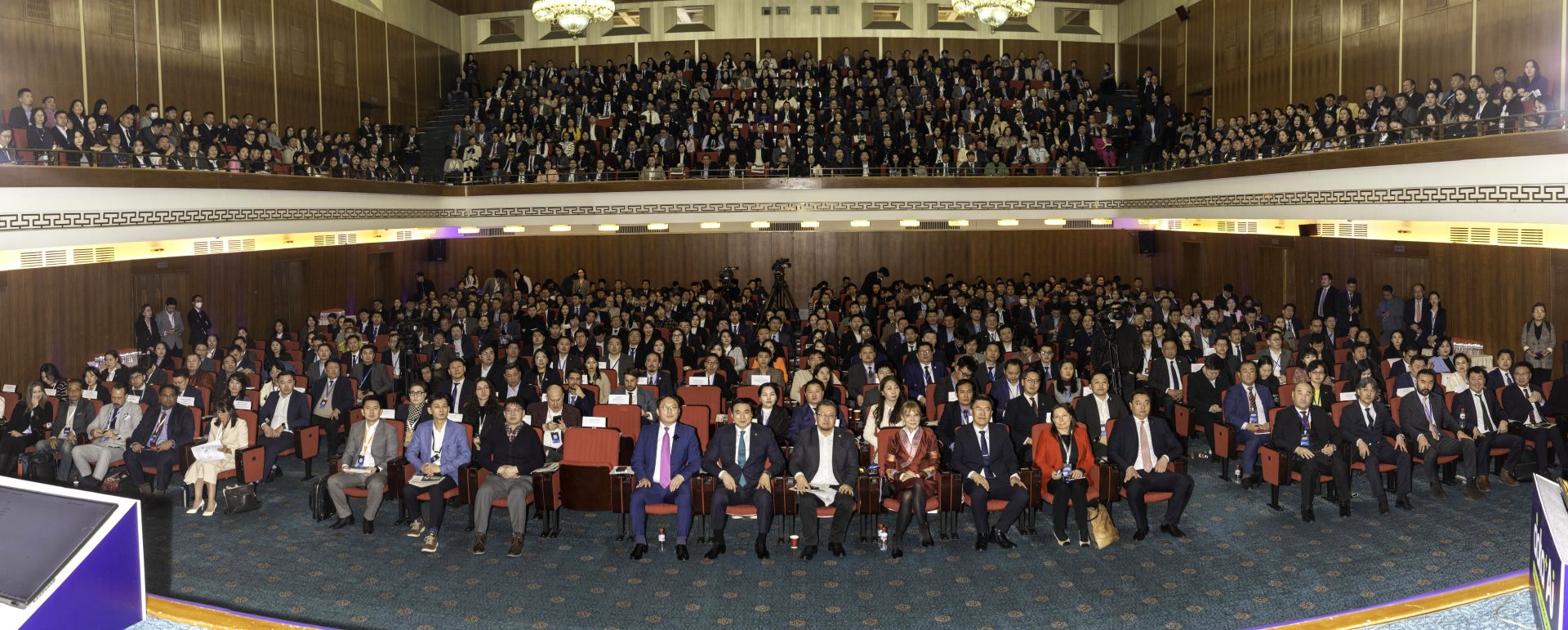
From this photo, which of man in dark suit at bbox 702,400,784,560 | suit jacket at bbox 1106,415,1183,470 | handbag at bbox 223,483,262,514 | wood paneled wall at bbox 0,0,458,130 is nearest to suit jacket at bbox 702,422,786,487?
man in dark suit at bbox 702,400,784,560

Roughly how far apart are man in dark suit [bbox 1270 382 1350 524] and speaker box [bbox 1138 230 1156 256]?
15426 millimetres

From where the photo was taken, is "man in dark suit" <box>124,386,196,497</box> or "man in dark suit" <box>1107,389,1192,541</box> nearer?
"man in dark suit" <box>1107,389,1192,541</box>

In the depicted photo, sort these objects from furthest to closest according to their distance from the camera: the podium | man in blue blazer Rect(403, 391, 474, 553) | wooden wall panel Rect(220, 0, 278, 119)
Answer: wooden wall panel Rect(220, 0, 278, 119), man in blue blazer Rect(403, 391, 474, 553), the podium

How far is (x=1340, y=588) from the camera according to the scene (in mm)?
6805

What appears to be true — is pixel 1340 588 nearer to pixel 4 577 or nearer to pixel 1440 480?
pixel 1440 480

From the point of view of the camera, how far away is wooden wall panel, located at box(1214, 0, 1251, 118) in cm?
2219

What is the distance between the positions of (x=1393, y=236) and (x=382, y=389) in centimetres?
1279

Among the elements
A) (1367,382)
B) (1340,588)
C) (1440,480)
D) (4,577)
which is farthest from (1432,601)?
(1440,480)

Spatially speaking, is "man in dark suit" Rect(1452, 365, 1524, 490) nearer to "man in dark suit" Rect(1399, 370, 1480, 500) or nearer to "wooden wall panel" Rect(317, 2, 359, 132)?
"man in dark suit" Rect(1399, 370, 1480, 500)

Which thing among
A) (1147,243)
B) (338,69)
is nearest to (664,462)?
(338,69)

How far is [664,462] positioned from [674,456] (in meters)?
0.08

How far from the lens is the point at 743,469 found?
805cm

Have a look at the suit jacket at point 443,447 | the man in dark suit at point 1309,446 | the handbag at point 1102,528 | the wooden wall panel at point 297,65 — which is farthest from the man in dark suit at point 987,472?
the wooden wall panel at point 297,65

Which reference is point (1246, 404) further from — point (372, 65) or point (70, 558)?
point (372, 65)
